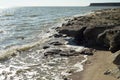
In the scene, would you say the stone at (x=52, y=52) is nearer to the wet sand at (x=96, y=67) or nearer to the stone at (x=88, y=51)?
the stone at (x=88, y=51)

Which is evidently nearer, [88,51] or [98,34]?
[88,51]

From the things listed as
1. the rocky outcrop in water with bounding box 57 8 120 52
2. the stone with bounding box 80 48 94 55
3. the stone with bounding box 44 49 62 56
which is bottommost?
the stone with bounding box 80 48 94 55

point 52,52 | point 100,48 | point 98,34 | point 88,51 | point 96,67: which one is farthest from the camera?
point 98,34

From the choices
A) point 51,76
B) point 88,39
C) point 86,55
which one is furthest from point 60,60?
point 88,39

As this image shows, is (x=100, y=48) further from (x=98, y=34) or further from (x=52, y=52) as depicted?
(x=52, y=52)

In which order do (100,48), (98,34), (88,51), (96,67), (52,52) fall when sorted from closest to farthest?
1. (96,67)
2. (88,51)
3. (52,52)
4. (100,48)
5. (98,34)

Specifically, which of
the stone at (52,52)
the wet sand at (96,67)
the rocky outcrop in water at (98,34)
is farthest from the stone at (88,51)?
the stone at (52,52)

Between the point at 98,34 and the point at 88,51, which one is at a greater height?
the point at 98,34

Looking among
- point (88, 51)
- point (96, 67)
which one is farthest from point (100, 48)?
point (96, 67)

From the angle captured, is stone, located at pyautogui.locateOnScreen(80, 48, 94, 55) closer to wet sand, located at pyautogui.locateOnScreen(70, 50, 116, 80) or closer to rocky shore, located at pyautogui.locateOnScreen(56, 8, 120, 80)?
rocky shore, located at pyautogui.locateOnScreen(56, 8, 120, 80)

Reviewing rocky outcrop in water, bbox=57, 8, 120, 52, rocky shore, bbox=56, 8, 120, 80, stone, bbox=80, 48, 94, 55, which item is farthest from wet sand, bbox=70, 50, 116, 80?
rocky outcrop in water, bbox=57, 8, 120, 52

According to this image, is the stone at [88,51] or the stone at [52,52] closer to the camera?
the stone at [88,51]

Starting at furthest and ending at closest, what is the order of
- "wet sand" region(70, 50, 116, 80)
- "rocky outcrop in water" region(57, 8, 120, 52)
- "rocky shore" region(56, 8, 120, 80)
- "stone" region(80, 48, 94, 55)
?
"stone" region(80, 48, 94, 55) → "rocky outcrop in water" region(57, 8, 120, 52) → "rocky shore" region(56, 8, 120, 80) → "wet sand" region(70, 50, 116, 80)

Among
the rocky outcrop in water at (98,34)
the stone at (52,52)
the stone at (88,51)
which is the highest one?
the rocky outcrop in water at (98,34)
